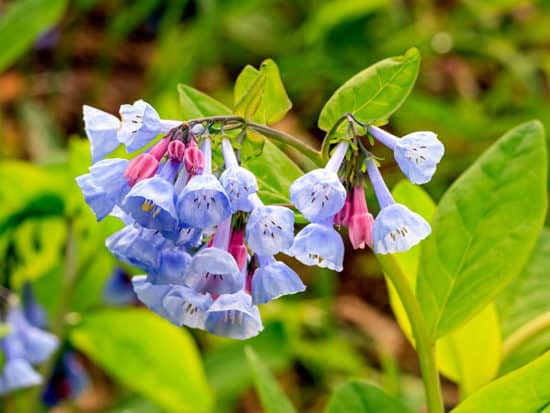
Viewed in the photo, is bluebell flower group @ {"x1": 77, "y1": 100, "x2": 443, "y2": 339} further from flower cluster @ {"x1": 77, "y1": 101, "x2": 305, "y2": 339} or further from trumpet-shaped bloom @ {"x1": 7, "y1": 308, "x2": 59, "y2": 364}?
trumpet-shaped bloom @ {"x1": 7, "y1": 308, "x2": 59, "y2": 364}

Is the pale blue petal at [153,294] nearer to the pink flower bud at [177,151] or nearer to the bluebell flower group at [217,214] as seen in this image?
the bluebell flower group at [217,214]

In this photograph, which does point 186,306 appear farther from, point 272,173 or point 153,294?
point 272,173

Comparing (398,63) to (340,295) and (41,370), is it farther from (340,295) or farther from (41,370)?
(340,295)

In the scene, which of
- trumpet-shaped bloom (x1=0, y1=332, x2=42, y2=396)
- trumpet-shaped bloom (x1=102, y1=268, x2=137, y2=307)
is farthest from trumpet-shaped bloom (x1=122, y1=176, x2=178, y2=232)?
trumpet-shaped bloom (x1=102, y1=268, x2=137, y2=307)

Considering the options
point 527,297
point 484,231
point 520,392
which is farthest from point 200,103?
point 527,297

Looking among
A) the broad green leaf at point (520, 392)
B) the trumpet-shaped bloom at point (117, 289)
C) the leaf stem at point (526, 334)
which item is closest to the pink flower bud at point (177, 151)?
the broad green leaf at point (520, 392)

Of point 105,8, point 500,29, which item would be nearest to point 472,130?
point 500,29
